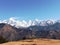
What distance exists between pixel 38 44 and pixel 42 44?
72cm

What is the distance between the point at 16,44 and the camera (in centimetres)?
3072

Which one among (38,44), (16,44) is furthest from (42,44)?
(16,44)

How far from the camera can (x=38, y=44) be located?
30172mm

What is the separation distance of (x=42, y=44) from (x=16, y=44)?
4718 mm

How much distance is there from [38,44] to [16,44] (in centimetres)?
400

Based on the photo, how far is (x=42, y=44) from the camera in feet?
98.5

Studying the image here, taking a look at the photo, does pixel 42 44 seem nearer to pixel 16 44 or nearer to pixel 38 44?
pixel 38 44
